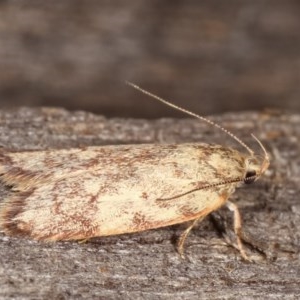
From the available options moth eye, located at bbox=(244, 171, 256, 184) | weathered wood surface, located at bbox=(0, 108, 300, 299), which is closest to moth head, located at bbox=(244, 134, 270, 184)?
Answer: moth eye, located at bbox=(244, 171, 256, 184)

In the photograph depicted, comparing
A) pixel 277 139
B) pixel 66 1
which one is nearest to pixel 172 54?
pixel 66 1

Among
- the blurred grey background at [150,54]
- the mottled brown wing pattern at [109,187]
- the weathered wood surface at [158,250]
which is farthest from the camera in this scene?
the blurred grey background at [150,54]

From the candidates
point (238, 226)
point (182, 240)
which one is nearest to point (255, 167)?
point (238, 226)

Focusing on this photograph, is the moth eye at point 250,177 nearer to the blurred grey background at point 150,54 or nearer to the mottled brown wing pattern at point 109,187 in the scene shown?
the mottled brown wing pattern at point 109,187

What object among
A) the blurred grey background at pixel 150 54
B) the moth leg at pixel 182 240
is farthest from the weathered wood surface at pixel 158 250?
the blurred grey background at pixel 150 54

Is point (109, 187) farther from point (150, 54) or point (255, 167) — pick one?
point (150, 54)

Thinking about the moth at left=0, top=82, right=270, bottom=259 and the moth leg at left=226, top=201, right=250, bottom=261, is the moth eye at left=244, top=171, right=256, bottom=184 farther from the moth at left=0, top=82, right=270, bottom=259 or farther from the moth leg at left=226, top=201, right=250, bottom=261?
the moth leg at left=226, top=201, right=250, bottom=261
